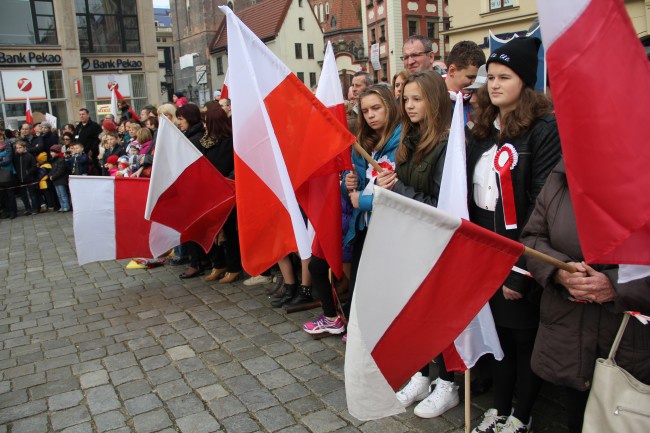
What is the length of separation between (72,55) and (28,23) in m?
2.45

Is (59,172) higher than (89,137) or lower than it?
lower

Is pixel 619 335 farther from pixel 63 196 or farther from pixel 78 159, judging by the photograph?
pixel 63 196

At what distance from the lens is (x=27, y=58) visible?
2741 centimetres

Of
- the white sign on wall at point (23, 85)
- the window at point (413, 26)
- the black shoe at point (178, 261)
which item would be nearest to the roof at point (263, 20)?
the window at point (413, 26)

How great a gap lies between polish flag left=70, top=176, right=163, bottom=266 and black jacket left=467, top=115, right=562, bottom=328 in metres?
4.38

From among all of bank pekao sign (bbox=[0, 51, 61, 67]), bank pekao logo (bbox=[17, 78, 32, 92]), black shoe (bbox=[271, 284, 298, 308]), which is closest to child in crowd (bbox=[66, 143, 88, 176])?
black shoe (bbox=[271, 284, 298, 308])

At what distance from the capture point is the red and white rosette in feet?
9.53

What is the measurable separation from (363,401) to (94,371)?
301 centimetres

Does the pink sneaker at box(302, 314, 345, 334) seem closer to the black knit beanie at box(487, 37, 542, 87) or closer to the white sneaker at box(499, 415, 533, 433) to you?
the white sneaker at box(499, 415, 533, 433)

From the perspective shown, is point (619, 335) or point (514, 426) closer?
point (619, 335)

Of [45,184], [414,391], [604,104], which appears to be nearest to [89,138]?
[45,184]

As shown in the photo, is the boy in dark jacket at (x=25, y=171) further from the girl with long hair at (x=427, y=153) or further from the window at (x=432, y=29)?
the window at (x=432, y=29)

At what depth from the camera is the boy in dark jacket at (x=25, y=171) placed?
13078 mm

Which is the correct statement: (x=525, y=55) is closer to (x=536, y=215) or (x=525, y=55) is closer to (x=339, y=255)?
(x=536, y=215)
